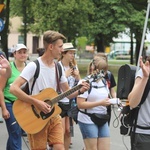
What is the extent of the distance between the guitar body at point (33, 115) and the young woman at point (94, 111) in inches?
25.0

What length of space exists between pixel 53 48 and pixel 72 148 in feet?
11.0

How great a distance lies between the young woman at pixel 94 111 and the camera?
18.5ft

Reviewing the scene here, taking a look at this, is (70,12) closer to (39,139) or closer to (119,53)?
(39,139)

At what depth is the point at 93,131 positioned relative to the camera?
567cm

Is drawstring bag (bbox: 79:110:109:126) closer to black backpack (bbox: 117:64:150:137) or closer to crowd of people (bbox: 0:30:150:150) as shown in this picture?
crowd of people (bbox: 0:30:150:150)

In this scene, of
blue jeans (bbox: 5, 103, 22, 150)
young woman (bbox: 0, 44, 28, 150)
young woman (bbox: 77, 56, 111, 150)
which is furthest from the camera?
blue jeans (bbox: 5, 103, 22, 150)

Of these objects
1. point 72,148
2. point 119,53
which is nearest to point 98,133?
point 72,148

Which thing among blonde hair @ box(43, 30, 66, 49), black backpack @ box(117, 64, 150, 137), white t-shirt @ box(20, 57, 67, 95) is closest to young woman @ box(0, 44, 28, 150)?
white t-shirt @ box(20, 57, 67, 95)

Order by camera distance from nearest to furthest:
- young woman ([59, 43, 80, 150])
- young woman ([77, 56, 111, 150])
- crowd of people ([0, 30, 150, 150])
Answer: crowd of people ([0, 30, 150, 150]) → young woman ([77, 56, 111, 150]) → young woman ([59, 43, 80, 150])

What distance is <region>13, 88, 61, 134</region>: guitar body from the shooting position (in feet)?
16.8

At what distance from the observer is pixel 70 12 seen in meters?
27.2

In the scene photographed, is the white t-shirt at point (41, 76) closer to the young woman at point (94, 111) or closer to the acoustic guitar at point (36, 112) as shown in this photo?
the acoustic guitar at point (36, 112)

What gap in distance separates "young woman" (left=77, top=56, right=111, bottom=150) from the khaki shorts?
1.79ft

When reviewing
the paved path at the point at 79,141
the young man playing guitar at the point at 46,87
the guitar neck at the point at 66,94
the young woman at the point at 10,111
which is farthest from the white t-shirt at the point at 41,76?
the paved path at the point at 79,141
